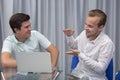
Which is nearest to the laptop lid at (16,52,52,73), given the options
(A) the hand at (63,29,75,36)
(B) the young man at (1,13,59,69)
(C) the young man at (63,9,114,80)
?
(C) the young man at (63,9,114,80)

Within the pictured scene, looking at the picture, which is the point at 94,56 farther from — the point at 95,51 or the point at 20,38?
the point at 20,38

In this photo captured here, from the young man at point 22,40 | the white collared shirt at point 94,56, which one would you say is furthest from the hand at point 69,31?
the young man at point 22,40

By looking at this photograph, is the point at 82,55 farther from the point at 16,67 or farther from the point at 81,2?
the point at 81,2

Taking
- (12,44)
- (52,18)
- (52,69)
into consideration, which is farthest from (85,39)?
(52,18)

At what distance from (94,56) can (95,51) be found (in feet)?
0.15

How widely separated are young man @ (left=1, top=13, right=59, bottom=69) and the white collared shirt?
0.92ft

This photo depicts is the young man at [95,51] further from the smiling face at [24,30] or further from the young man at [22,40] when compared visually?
the smiling face at [24,30]

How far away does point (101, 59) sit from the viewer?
224 cm

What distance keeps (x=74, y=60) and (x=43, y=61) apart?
0.61 m

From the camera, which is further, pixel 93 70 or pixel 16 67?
pixel 93 70

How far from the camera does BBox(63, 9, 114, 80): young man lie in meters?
2.23

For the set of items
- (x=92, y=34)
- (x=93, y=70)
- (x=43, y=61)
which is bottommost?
(x=93, y=70)

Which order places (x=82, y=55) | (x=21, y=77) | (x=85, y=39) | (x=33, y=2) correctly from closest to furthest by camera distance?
(x=21, y=77) → (x=82, y=55) → (x=85, y=39) → (x=33, y=2)

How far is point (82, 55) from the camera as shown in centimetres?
220
